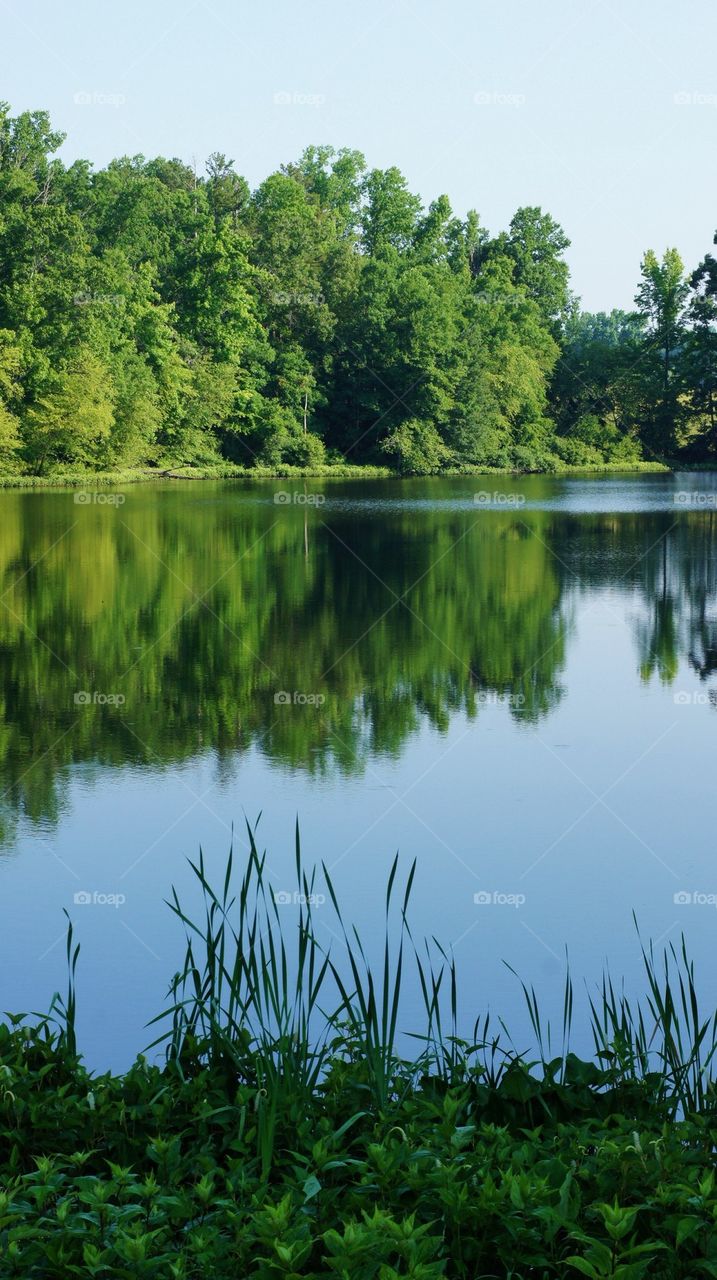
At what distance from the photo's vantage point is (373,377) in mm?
64062

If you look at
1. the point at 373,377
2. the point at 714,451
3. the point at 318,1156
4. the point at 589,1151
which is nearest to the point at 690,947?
the point at 589,1151
